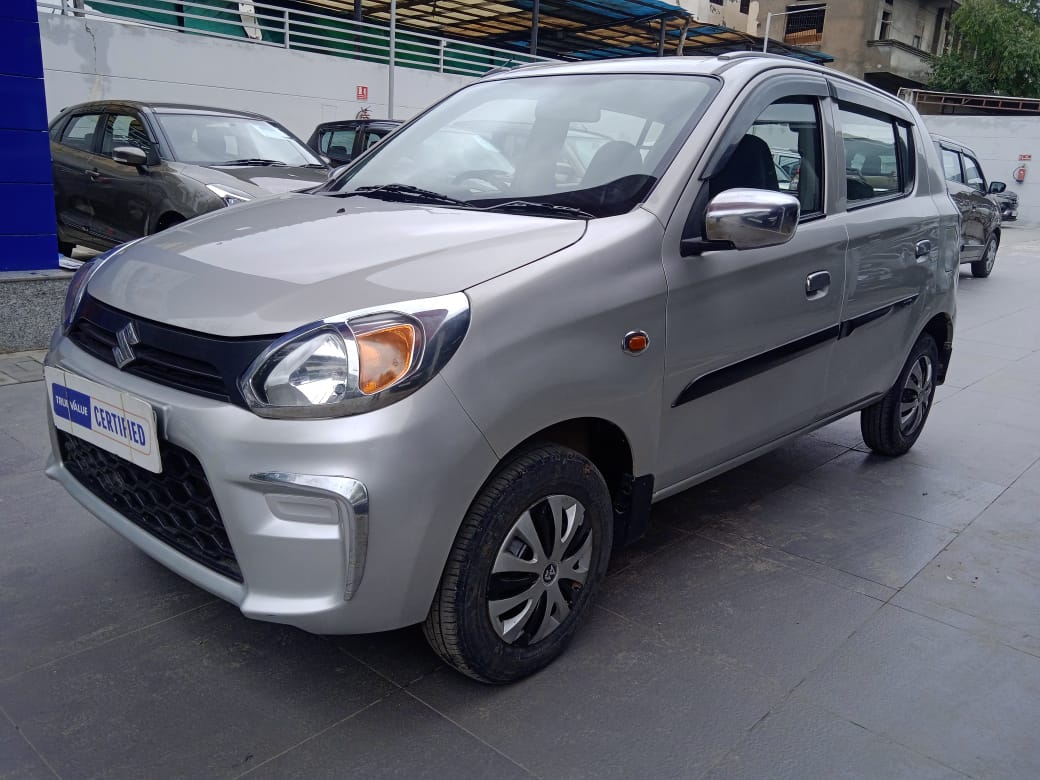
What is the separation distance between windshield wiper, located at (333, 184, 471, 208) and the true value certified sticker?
1.15 metres

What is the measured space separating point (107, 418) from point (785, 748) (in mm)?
1927

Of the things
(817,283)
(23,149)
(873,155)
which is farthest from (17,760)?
(23,149)

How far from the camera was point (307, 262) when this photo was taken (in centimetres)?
235

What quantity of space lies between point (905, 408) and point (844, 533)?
1.12 metres

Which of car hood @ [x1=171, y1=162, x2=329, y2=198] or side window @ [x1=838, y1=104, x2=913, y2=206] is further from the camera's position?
car hood @ [x1=171, y1=162, x2=329, y2=198]

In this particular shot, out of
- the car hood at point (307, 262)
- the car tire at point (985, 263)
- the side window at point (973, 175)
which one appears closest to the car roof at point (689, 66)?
the car hood at point (307, 262)

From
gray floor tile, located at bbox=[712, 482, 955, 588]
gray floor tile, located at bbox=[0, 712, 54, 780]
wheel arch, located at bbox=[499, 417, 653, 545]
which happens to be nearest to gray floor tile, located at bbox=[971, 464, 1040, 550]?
gray floor tile, located at bbox=[712, 482, 955, 588]

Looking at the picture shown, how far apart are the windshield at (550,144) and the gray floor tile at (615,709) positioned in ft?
4.37

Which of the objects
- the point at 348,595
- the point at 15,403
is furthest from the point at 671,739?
the point at 15,403

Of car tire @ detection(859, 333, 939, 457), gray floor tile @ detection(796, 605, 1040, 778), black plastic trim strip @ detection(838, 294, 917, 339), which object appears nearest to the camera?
gray floor tile @ detection(796, 605, 1040, 778)

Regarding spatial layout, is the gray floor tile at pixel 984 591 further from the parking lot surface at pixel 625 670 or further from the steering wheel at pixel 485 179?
the steering wheel at pixel 485 179

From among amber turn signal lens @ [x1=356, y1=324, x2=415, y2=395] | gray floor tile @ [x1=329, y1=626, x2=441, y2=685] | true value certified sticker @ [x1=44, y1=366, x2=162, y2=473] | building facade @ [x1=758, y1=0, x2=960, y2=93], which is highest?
building facade @ [x1=758, y1=0, x2=960, y2=93]

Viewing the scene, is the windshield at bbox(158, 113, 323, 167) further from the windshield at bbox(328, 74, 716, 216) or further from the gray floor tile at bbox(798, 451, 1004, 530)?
the gray floor tile at bbox(798, 451, 1004, 530)

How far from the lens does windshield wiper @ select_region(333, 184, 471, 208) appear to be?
296cm
